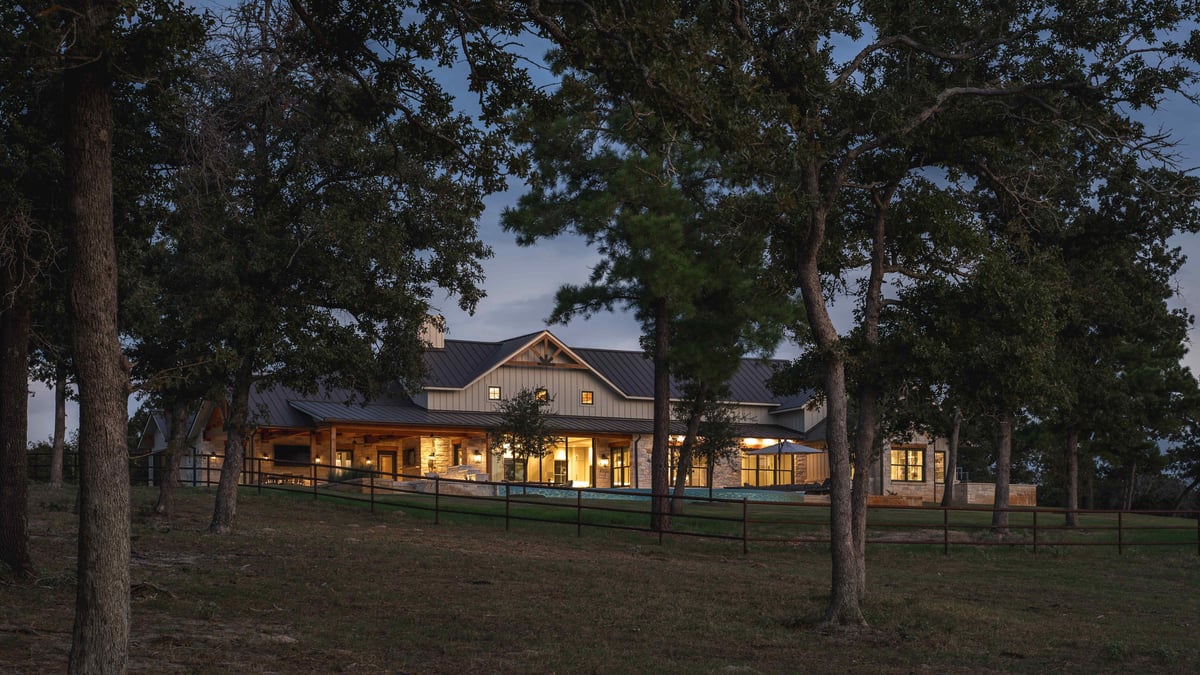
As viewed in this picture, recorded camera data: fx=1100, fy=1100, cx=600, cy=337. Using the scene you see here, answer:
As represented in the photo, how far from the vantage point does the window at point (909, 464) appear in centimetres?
5462

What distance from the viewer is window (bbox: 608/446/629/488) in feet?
179

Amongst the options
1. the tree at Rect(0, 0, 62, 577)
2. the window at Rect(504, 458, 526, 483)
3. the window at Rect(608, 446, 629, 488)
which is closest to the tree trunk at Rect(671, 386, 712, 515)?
the window at Rect(504, 458, 526, 483)

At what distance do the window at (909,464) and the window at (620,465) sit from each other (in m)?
13.2

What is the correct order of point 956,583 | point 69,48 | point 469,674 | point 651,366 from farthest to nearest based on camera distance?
point 651,366
point 956,583
point 469,674
point 69,48

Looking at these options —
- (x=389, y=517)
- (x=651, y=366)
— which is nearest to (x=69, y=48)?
(x=389, y=517)

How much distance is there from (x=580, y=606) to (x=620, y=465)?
130 ft

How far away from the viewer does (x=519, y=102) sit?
11320mm

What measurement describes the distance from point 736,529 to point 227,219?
54.8 ft

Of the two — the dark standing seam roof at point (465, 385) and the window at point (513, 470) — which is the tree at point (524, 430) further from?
the window at point (513, 470)

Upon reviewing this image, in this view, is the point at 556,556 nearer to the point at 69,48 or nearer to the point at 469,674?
the point at 469,674

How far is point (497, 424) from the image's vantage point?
160 ft

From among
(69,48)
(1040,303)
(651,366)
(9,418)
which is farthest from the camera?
(651,366)

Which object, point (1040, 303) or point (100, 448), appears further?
point (1040, 303)

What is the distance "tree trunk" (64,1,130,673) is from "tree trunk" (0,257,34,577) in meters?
6.87
